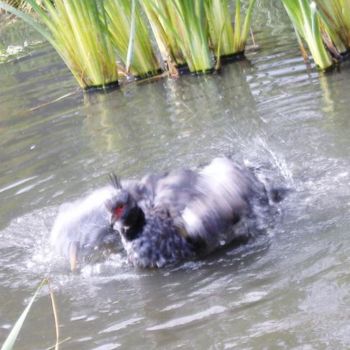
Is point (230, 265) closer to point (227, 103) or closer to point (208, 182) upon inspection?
point (208, 182)

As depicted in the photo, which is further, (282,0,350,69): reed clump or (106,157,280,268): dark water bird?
(282,0,350,69): reed clump

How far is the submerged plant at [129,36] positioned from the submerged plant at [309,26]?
6.06 ft

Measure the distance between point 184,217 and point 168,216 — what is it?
95 mm

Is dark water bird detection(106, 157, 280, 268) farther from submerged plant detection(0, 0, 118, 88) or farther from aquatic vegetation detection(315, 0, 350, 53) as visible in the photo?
submerged plant detection(0, 0, 118, 88)

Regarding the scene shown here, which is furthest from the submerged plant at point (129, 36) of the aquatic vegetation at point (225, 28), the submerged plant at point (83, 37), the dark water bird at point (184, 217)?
the dark water bird at point (184, 217)

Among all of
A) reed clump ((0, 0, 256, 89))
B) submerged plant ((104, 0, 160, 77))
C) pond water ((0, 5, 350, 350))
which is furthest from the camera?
submerged plant ((104, 0, 160, 77))

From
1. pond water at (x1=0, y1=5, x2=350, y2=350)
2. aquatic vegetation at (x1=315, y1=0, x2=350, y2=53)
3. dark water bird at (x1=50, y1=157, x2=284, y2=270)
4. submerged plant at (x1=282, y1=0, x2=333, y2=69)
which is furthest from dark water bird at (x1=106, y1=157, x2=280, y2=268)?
aquatic vegetation at (x1=315, y1=0, x2=350, y2=53)

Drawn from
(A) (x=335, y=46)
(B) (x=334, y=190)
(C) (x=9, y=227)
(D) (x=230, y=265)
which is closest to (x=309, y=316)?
(D) (x=230, y=265)

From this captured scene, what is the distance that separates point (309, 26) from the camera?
6.30m

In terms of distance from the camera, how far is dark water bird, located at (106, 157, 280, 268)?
11.8 feet

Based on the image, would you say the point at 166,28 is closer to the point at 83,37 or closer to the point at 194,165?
the point at 83,37

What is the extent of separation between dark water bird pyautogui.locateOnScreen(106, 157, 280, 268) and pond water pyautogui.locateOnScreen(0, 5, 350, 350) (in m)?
0.10

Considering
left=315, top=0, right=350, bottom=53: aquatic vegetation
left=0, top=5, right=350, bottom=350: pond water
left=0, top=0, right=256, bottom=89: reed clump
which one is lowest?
left=0, top=5, right=350, bottom=350: pond water

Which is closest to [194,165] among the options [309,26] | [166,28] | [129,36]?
[309,26]
